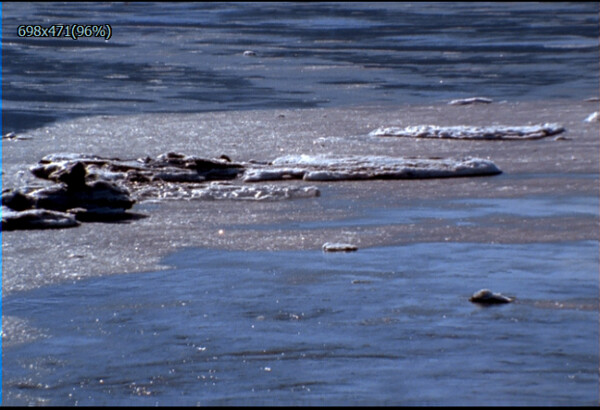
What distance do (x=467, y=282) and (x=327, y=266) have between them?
1.02 metres

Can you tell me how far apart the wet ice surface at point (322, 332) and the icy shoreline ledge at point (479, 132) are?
5776mm

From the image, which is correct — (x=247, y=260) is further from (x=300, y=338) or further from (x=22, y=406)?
(x=22, y=406)

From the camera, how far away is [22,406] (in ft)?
17.6

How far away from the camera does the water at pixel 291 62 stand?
1895cm

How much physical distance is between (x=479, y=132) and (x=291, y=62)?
11.4m

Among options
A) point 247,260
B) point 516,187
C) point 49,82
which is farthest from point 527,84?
point 247,260

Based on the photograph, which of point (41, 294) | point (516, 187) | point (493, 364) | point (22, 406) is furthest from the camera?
point (516, 187)

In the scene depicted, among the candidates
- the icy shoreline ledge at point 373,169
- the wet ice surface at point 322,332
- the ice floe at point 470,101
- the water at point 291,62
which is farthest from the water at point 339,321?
the water at point 291,62

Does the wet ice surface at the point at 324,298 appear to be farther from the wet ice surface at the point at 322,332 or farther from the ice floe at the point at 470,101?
the ice floe at the point at 470,101

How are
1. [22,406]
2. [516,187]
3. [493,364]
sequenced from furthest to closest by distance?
[516,187], [493,364], [22,406]

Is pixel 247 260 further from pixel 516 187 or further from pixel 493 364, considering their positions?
pixel 516 187

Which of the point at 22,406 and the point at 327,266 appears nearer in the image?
the point at 22,406

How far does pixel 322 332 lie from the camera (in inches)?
252

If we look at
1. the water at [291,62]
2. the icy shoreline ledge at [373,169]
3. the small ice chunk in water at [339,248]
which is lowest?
the water at [291,62]
